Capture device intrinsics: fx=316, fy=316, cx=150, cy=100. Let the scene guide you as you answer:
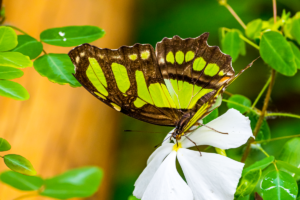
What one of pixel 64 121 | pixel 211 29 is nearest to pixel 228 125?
pixel 64 121

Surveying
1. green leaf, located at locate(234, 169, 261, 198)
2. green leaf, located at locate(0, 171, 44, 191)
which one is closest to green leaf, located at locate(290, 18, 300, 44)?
green leaf, located at locate(234, 169, 261, 198)

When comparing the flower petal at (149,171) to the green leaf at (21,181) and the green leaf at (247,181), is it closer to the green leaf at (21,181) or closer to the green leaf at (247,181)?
the green leaf at (247,181)

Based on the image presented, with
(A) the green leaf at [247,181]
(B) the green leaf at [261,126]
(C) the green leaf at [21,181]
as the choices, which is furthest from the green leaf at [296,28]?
(C) the green leaf at [21,181]

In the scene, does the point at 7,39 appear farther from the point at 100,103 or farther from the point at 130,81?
the point at 100,103

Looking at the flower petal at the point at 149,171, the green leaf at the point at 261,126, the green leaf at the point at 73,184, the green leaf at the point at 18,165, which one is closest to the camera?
the green leaf at the point at 73,184

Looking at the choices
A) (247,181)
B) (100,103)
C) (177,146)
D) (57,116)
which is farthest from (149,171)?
(100,103)

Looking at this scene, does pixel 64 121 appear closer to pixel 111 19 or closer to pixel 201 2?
pixel 111 19
